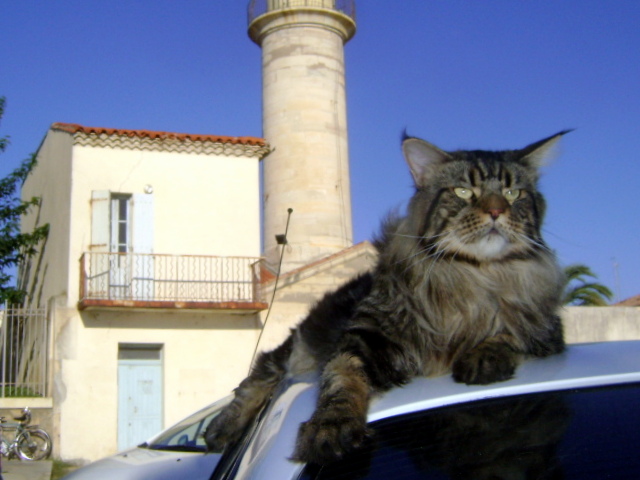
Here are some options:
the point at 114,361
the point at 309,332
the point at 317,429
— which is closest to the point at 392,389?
the point at 317,429

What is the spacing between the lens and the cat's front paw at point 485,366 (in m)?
2.52

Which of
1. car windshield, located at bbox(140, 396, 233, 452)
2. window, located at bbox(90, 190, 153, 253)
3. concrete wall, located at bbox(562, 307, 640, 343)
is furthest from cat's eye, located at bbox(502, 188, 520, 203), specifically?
window, located at bbox(90, 190, 153, 253)

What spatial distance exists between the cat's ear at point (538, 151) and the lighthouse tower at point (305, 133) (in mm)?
23298

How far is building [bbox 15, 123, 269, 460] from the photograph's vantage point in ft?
64.5

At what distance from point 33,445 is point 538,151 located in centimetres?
1614

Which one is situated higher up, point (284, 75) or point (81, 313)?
point (284, 75)

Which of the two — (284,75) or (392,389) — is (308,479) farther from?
(284,75)

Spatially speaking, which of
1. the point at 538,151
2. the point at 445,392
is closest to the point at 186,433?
the point at 538,151

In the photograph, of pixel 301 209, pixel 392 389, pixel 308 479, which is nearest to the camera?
pixel 308 479

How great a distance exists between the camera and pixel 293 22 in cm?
2934

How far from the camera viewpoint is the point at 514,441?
2.13 metres

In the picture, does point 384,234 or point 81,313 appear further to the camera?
point 81,313

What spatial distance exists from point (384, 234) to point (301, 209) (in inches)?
939

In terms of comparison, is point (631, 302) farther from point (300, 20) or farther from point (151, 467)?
point (151, 467)
